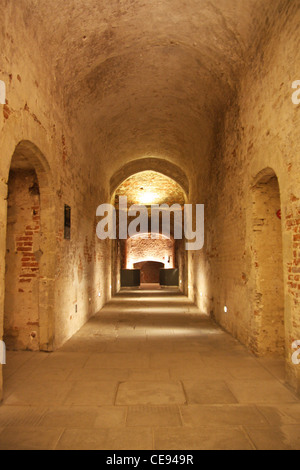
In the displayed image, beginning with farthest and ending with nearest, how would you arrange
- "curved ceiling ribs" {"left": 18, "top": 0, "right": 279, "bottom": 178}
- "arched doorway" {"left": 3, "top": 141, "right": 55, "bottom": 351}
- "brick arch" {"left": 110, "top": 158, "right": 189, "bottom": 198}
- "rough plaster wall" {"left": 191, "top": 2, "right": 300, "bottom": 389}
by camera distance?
"brick arch" {"left": 110, "top": 158, "right": 189, "bottom": 198} < "arched doorway" {"left": 3, "top": 141, "right": 55, "bottom": 351} < "curved ceiling ribs" {"left": 18, "top": 0, "right": 279, "bottom": 178} < "rough plaster wall" {"left": 191, "top": 2, "right": 300, "bottom": 389}

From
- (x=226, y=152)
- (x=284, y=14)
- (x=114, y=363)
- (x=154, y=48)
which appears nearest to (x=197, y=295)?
(x=226, y=152)

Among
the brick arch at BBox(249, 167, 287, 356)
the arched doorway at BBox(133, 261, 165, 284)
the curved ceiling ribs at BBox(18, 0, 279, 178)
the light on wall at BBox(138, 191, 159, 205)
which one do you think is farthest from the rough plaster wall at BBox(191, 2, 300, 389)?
the arched doorway at BBox(133, 261, 165, 284)

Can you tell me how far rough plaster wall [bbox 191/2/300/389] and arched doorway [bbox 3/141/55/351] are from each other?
9.29 feet

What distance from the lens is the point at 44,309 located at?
185 inches

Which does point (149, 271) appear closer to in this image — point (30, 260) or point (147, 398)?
point (30, 260)

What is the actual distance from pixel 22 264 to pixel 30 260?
0.13 m

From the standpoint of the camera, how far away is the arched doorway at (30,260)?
15.5 ft

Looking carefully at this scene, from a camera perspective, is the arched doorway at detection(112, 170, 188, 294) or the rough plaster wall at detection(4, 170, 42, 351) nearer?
the rough plaster wall at detection(4, 170, 42, 351)

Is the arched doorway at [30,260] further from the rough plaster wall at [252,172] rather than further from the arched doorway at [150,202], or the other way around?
the arched doorway at [150,202]

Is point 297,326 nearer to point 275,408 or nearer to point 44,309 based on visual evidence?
point 275,408

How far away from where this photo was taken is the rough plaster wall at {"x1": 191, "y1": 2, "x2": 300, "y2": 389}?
337 cm

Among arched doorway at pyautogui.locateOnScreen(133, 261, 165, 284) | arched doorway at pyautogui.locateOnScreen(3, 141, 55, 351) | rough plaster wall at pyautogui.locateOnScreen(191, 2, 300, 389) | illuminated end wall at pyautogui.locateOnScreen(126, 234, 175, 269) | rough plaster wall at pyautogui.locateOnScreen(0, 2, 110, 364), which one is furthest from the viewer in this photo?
arched doorway at pyautogui.locateOnScreen(133, 261, 165, 284)

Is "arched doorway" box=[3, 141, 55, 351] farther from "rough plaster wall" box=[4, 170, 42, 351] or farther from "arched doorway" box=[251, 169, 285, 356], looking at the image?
"arched doorway" box=[251, 169, 285, 356]

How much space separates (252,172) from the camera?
15.4 feet
